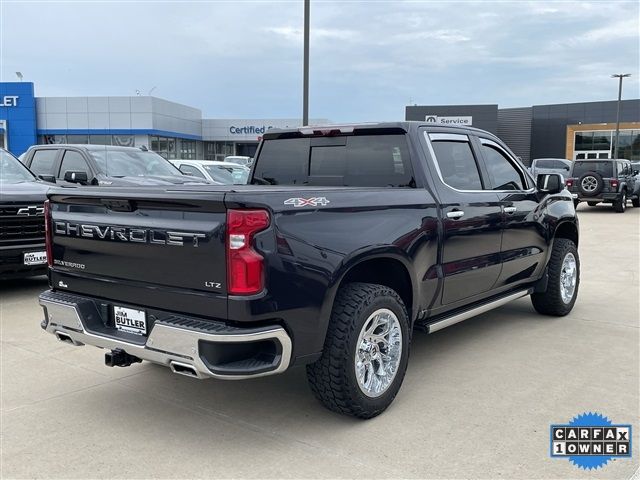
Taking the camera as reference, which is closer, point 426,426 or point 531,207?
point 426,426

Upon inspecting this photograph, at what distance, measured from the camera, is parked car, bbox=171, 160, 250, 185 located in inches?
551

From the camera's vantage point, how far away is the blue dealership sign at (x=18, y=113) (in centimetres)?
4441

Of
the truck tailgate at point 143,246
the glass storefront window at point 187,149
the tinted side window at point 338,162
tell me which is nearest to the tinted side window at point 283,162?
the tinted side window at point 338,162

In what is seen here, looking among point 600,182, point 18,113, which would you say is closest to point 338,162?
point 600,182

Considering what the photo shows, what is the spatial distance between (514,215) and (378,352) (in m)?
2.27

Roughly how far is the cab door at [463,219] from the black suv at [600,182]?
15903mm

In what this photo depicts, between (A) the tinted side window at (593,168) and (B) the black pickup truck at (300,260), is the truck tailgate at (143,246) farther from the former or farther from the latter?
(A) the tinted side window at (593,168)

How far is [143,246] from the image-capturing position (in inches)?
140

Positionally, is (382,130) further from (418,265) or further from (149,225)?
(149,225)

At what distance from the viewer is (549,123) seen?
52.8 m

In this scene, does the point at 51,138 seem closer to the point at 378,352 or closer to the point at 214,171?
the point at 214,171

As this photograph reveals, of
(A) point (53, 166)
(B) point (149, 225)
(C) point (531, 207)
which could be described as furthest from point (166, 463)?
(A) point (53, 166)

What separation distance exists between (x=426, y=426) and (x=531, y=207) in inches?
111

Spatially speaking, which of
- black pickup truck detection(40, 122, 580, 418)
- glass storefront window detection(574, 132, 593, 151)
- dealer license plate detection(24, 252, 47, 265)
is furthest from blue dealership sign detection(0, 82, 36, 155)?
black pickup truck detection(40, 122, 580, 418)
